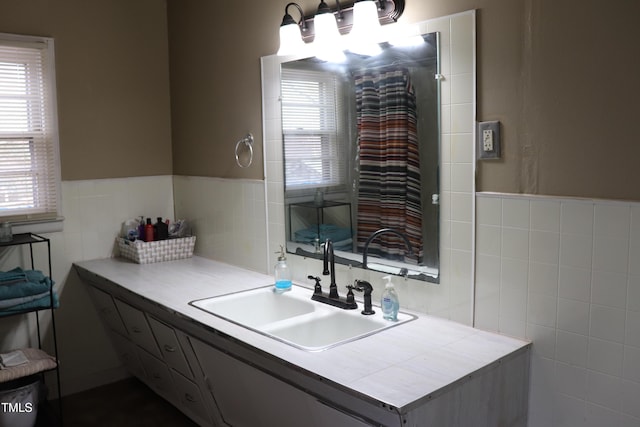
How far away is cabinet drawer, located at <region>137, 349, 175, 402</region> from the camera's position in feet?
10.5

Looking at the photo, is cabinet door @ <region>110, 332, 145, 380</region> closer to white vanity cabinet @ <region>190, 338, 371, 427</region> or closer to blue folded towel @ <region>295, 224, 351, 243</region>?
white vanity cabinet @ <region>190, 338, 371, 427</region>

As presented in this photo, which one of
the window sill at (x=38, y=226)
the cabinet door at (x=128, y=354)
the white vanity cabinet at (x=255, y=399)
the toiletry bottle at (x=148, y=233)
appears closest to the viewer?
the white vanity cabinet at (x=255, y=399)

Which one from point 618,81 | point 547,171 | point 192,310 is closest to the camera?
point 618,81

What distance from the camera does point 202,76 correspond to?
3.72 m

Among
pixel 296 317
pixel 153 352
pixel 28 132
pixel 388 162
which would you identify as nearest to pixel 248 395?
pixel 296 317

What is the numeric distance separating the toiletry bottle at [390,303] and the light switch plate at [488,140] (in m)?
0.63

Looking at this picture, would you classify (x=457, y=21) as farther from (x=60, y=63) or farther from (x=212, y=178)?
(x=60, y=63)

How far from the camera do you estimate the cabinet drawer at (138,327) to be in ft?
10.1

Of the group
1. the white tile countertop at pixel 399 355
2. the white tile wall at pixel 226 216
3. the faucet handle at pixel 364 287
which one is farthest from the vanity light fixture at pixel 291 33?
the white tile countertop at pixel 399 355

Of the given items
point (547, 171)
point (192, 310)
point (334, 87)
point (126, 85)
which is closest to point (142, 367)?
point (192, 310)

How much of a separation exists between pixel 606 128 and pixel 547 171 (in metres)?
0.24

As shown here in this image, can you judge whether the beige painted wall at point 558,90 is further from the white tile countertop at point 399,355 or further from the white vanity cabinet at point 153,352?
the white vanity cabinet at point 153,352

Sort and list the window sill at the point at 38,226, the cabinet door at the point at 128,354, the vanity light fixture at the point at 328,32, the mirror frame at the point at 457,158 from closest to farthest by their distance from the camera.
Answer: the mirror frame at the point at 457,158
the vanity light fixture at the point at 328,32
the window sill at the point at 38,226
the cabinet door at the point at 128,354

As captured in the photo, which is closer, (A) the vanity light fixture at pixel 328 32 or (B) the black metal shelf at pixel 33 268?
(A) the vanity light fixture at pixel 328 32
